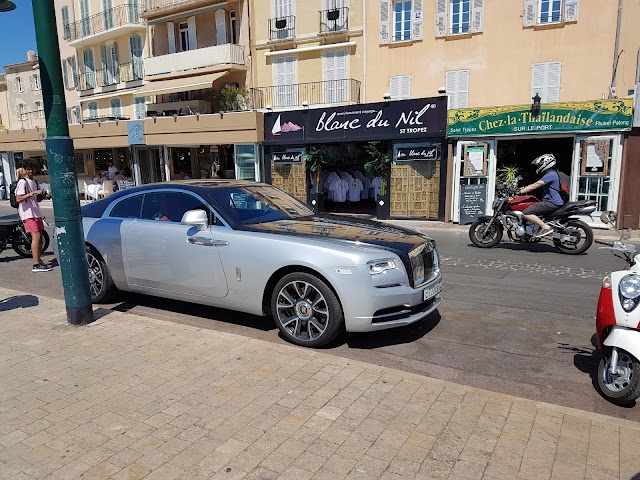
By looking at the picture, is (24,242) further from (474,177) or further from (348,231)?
(474,177)

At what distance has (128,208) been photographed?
612 cm

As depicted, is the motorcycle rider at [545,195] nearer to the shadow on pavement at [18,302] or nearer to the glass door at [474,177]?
the glass door at [474,177]

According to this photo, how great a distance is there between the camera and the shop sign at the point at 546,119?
44.8 ft

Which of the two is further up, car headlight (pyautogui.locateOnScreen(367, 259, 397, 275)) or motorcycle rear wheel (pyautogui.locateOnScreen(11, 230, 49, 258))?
car headlight (pyautogui.locateOnScreen(367, 259, 397, 275))

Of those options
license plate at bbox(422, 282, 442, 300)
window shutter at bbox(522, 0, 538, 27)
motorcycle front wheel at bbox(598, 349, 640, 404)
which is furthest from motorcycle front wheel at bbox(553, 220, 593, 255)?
window shutter at bbox(522, 0, 538, 27)

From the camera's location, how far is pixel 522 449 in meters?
2.96

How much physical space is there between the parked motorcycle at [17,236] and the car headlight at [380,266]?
783 cm

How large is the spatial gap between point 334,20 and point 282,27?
8.96 feet

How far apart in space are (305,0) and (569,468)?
879 inches

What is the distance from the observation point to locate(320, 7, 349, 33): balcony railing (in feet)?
68.1

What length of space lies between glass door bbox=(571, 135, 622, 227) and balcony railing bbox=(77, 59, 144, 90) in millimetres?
23634

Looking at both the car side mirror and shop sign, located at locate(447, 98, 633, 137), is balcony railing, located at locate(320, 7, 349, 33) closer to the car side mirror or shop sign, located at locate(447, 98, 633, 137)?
shop sign, located at locate(447, 98, 633, 137)

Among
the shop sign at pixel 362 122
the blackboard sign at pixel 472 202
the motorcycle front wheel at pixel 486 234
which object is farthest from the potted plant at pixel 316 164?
the motorcycle front wheel at pixel 486 234

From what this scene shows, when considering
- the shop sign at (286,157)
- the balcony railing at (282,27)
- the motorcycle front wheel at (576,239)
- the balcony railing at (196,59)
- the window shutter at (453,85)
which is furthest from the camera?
the balcony railing at (196,59)
